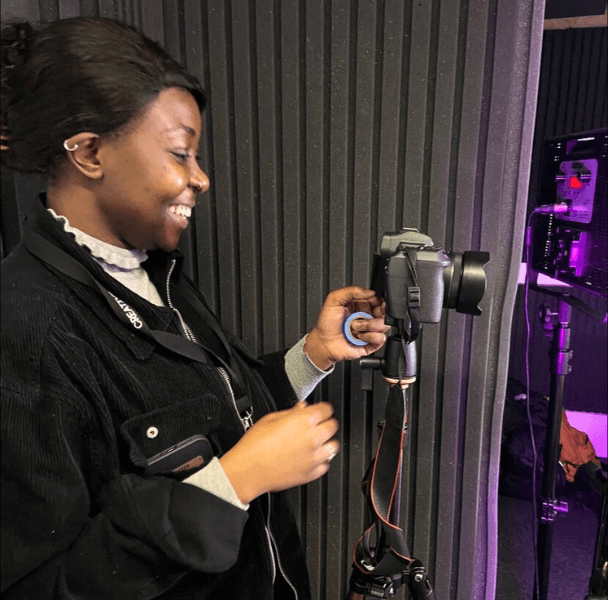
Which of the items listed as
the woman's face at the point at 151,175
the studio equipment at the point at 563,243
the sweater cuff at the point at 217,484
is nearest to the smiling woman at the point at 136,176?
the woman's face at the point at 151,175

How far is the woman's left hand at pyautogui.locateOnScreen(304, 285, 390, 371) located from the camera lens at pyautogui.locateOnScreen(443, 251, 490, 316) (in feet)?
0.65

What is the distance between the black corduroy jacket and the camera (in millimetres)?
662

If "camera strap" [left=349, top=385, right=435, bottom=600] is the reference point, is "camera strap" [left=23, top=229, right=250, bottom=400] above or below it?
above

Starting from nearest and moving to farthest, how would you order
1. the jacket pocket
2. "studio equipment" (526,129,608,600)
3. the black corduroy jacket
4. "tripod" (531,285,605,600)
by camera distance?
1. the black corduroy jacket
2. the jacket pocket
3. "studio equipment" (526,129,608,600)
4. "tripod" (531,285,605,600)

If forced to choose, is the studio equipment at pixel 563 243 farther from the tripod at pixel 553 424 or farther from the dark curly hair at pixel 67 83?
the dark curly hair at pixel 67 83

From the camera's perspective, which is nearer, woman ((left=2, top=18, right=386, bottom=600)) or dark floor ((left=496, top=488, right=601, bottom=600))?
woman ((left=2, top=18, right=386, bottom=600))

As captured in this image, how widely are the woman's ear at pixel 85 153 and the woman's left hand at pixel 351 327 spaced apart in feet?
1.79

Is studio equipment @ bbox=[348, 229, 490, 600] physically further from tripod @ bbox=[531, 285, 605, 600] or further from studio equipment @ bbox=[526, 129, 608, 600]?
tripod @ bbox=[531, 285, 605, 600]

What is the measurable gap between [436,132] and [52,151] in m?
0.78

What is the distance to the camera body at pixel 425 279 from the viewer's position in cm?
88

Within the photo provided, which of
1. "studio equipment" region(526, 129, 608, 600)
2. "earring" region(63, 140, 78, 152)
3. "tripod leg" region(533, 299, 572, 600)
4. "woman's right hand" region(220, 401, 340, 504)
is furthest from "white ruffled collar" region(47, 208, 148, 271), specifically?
"tripod leg" region(533, 299, 572, 600)

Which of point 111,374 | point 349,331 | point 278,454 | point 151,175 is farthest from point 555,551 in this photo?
point 151,175

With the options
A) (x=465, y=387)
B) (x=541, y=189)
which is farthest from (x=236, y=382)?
(x=541, y=189)

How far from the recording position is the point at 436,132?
1.14 metres
